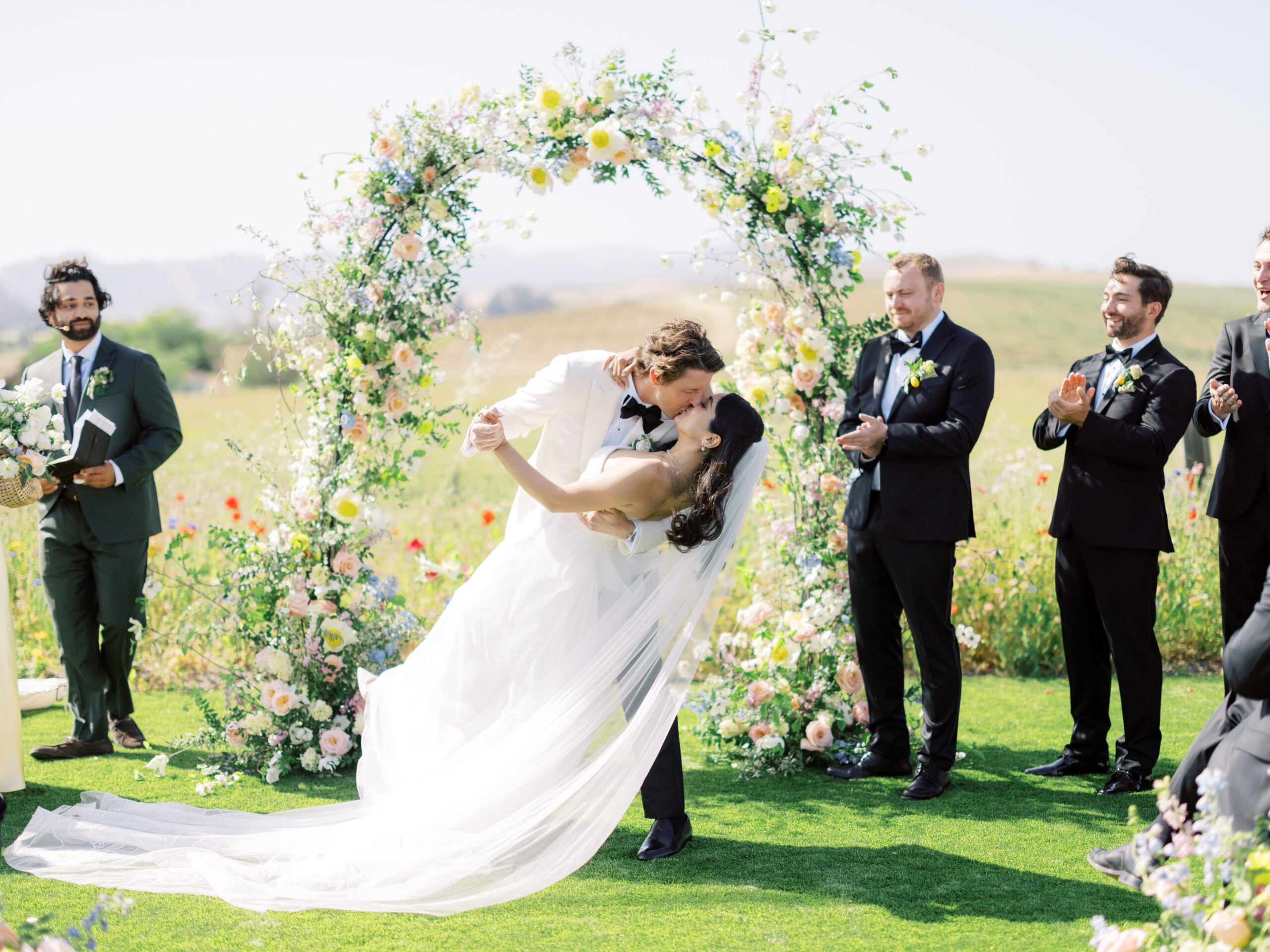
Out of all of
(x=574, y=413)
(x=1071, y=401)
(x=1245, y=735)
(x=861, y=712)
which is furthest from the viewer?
(x=861, y=712)

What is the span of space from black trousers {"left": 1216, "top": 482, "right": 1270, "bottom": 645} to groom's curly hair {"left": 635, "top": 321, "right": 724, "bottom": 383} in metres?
2.34

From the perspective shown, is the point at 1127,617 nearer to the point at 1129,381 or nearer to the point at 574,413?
the point at 1129,381

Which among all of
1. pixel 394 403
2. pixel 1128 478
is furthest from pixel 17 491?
pixel 1128 478

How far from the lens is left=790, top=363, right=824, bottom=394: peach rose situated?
4629 millimetres

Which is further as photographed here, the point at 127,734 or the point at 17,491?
the point at 127,734

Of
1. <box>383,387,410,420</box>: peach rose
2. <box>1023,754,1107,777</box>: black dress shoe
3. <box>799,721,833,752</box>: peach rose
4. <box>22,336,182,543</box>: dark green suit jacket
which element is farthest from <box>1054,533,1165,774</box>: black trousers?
<box>22,336,182,543</box>: dark green suit jacket

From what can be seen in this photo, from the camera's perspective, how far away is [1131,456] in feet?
13.5

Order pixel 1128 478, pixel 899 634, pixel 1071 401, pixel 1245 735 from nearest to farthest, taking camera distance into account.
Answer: pixel 1245 735 → pixel 1071 401 → pixel 1128 478 → pixel 899 634

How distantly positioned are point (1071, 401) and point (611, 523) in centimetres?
188

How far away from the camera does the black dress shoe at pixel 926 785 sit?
4.25m

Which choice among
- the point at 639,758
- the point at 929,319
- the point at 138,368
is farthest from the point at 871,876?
the point at 138,368

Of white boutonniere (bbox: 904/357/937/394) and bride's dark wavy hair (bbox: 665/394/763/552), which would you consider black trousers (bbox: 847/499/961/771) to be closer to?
white boutonniere (bbox: 904/357/937/394)

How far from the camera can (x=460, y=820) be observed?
11.2 feet

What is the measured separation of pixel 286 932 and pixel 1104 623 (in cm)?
325
